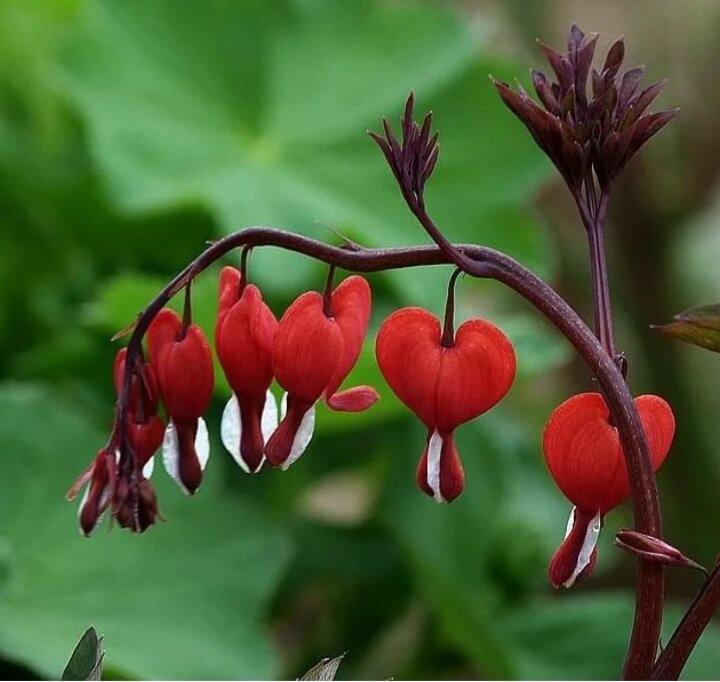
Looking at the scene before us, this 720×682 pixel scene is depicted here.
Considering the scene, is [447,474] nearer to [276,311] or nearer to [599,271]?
[599,271]

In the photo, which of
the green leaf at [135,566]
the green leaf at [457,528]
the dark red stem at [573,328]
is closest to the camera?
the dark red stem at [573,328]

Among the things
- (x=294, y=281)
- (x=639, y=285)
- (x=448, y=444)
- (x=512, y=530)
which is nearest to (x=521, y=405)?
(x=639, y=285)

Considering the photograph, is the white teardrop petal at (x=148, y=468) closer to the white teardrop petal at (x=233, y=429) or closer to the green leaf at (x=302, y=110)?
the white teardrop petal at (x=233, y=429)

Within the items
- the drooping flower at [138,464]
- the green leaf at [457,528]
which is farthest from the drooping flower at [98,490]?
the green leaf at [457,528]

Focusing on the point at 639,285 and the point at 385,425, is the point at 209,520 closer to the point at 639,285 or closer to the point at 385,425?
the point at 385,425

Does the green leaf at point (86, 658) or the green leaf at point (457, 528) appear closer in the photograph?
the green leaf at point (86, 658)

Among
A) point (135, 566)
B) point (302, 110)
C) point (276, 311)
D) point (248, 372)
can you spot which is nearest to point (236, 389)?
point (248, 372)
